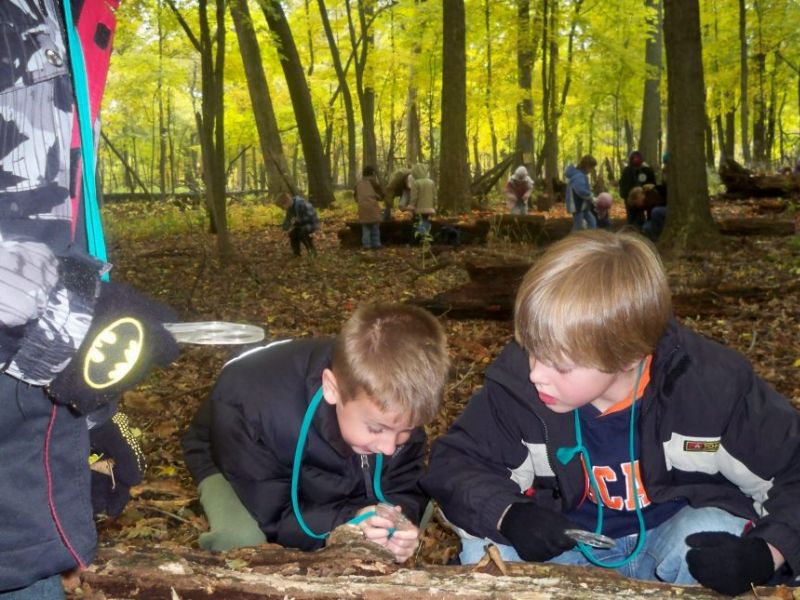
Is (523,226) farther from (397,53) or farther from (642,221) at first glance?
(397,53)

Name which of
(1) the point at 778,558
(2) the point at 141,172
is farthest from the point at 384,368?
(2) the point at 141,172

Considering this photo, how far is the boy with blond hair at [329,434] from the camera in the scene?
2.10m

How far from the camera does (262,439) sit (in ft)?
7.95

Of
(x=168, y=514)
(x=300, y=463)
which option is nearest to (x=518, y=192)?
(x=168, y=514)

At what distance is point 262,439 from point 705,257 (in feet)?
23.2

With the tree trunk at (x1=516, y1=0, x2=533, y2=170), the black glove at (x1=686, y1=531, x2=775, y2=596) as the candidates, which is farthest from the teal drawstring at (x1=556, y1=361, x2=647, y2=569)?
the tree trunk at (x1=516, y1=0, x2=533, y2=170)

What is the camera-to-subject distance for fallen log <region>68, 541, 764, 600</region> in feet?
5.54

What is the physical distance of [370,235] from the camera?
38.0 feet

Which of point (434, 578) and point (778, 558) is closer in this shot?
point (434, 578)

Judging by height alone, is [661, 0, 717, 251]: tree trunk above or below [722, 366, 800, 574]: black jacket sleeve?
above

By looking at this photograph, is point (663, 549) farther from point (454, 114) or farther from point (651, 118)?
point (651, 118)

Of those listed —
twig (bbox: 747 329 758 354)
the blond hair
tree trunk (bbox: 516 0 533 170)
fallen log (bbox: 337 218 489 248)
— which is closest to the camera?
the blond hair

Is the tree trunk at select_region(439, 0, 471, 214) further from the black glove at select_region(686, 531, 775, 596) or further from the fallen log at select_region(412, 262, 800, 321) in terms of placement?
the black glove at select_region(686, 531, 775, 596)

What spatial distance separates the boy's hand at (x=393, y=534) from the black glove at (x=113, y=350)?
1.12 metres
